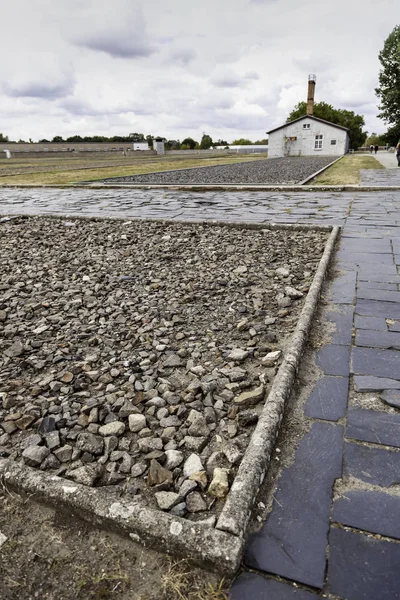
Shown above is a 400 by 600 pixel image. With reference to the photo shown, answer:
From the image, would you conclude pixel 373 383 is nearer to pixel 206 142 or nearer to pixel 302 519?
pixel 302 519

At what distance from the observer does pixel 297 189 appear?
38.1ft

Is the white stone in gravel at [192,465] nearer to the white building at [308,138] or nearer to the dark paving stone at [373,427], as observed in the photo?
the dark paving stone at [373,427]

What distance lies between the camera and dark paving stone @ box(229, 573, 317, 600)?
131 cm

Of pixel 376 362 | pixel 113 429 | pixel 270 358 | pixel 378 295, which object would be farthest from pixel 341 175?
pixel 113 429

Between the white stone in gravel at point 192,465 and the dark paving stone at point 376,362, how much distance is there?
1182mm

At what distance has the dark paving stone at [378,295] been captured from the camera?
358 cm

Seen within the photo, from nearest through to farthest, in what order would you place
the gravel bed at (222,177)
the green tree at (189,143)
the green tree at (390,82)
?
1. the gravel bed at (222,177)
2. the green tree at (390,82)
3. the green tree at (189,143)

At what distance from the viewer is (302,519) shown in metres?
1.55

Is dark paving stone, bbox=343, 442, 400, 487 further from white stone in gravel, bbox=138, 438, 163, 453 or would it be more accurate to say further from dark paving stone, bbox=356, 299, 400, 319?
dark paving stone, bbox=356, 299, 400, 319

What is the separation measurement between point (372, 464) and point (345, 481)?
0.18 meters

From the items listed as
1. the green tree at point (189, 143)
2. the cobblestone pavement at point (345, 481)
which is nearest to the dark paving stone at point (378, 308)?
the cobblestone pavement at point (345, 481)

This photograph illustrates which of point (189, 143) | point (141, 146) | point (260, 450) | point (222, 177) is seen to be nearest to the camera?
point (260, 450)

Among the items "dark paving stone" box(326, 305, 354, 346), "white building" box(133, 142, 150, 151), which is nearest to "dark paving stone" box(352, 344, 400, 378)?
"dark paving stone" box(326, 305, 354, 346)

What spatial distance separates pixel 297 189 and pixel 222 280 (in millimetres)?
8337
